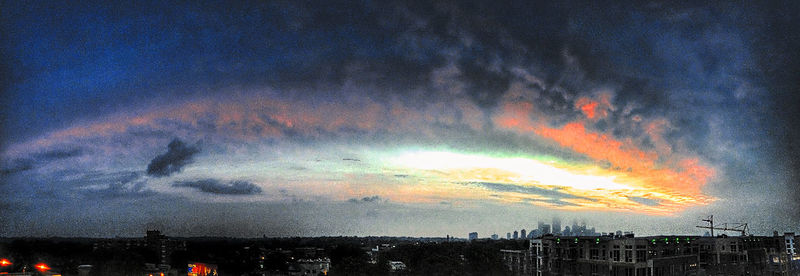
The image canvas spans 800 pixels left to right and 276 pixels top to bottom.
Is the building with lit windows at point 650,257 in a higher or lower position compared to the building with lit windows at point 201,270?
higher

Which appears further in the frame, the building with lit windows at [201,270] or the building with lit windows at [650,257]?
the building with lit windows at [201,270]

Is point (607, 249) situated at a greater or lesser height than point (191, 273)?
greater

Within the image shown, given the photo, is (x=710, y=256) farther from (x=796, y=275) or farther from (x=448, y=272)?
(x=448, y=272)

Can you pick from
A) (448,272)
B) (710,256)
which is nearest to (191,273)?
(448,272)

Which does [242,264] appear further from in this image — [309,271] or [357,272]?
[357,272]

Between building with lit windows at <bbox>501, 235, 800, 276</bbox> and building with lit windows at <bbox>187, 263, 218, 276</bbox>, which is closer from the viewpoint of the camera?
building with lit windows at <bbox>501, 235, 800, 276</bbox>

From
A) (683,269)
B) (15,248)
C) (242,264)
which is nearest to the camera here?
(683,269)

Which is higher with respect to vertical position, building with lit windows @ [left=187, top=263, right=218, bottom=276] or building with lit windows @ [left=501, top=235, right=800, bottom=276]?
building with lit windows @ [left=501, top=235, right=800, bottom=276]

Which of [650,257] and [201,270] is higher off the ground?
[650,257]

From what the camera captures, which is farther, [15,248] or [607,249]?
[15,248]

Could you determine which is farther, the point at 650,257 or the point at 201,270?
the point at 201,270

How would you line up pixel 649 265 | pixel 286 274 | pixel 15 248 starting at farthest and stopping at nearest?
pixel 286 274 → pixel 15 248 → pixel 649 265
